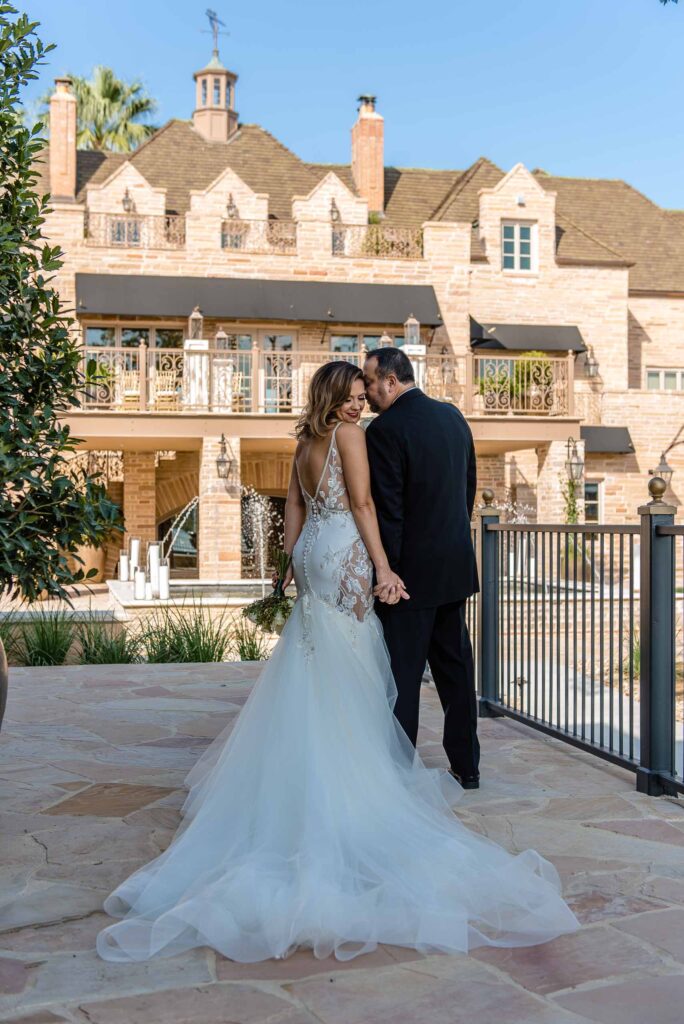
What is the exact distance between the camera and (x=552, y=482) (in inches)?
915

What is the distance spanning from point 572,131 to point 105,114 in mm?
22408

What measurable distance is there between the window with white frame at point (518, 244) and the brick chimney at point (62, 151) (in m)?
11.0

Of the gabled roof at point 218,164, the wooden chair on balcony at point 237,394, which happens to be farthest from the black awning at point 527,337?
the wooden chair on balcony at point 237,394

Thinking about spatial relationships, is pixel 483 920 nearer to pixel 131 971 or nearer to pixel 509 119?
pixel 131 971

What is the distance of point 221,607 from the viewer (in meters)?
15.2

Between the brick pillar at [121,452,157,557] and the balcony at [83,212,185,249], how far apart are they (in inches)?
194

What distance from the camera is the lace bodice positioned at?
4535 millimetres

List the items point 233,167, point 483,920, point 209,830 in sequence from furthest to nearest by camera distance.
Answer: point 233,167 < point 209,830 < point 483,920

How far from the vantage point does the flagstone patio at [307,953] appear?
2930 mm

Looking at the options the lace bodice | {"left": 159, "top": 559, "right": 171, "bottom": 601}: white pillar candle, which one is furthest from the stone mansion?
the lace bodice

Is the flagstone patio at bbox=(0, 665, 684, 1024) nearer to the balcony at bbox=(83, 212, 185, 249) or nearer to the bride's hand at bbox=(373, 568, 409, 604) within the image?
the bride's hand at bbox=(373, 568, 409, 604)

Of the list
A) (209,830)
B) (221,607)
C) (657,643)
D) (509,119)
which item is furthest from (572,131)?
(209,830)

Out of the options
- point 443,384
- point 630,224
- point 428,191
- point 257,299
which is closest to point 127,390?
point 257,299

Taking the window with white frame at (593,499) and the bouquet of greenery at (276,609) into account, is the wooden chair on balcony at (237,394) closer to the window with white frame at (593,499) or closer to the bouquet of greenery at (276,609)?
the window with white frame at (593,499)
